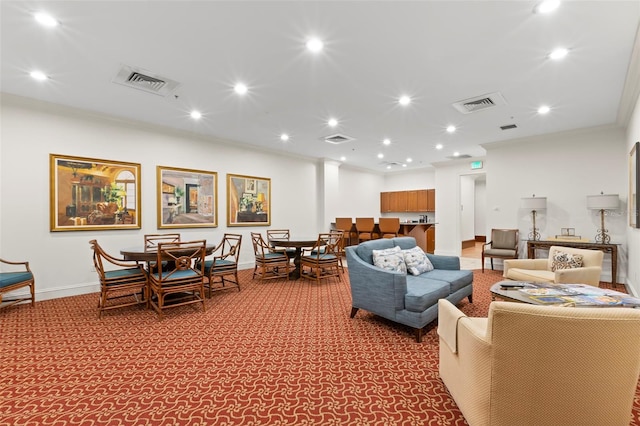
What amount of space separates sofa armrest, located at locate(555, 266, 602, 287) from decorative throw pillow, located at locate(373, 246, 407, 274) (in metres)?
1.91

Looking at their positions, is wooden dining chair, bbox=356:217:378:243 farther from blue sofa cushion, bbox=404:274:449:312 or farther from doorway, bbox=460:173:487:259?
blue sofa cushion, bbox=404:274:449:312

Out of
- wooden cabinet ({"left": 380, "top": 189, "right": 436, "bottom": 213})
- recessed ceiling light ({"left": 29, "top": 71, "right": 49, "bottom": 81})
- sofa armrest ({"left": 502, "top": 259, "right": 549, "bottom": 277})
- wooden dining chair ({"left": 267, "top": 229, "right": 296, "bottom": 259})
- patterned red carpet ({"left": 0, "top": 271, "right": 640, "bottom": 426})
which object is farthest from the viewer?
wooden cabinet ({"left": 380, "top": 189, "right": 436, "bottom": 213})

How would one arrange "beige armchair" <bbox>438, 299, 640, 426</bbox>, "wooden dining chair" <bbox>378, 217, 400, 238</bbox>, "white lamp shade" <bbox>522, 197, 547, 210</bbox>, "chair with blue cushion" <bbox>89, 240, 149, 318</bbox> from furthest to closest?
"wooden dining chair" <bbox>378, 217, 400, 238</bbox> → "white lamp shade" <bbox>522, 197, 547, 210</bbox> → "chair with blue cushion" <bbox>89, 240, 149, 318</bbox> → "beige armchair" <bbox>438, 299, 640, 426</bbox>

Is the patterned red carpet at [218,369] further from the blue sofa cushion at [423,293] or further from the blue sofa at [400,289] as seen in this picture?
the blue sofa cushion at [423,293]

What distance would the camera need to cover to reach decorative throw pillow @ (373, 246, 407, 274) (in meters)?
3.50

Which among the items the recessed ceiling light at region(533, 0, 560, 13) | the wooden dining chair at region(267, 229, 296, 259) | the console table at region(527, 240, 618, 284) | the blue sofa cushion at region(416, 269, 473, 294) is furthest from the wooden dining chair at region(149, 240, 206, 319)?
the console table at region(527, 240, 618, 284)

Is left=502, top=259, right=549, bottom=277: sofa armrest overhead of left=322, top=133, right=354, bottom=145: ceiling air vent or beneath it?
beneath

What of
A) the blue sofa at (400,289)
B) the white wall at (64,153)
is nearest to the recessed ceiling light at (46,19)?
the white wall at (64,153)

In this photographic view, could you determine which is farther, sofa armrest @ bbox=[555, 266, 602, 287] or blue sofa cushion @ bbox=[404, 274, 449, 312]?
sofa armrest @ bbox=[555, 266, 602, 287]

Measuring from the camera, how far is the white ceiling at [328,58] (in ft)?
8.07

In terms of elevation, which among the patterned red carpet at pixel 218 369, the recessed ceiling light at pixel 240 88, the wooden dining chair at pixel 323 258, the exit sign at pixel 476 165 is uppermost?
the recessed ceiling light at pixel 240 88

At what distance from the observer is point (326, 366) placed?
247cm

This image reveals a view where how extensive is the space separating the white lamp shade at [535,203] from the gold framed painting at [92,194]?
7.46 m

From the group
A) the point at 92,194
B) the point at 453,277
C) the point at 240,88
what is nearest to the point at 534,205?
the point at 453,277
